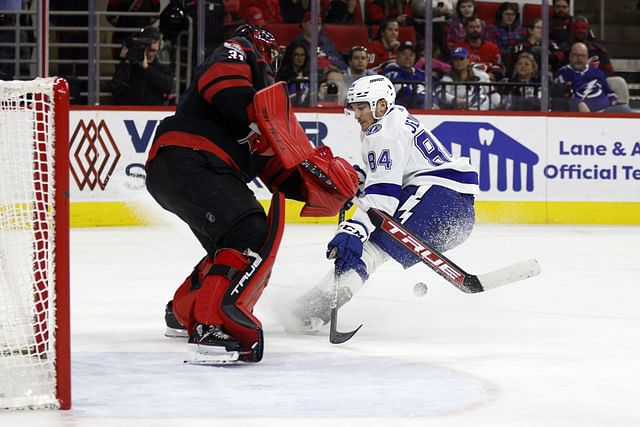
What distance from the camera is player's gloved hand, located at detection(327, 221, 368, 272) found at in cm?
430

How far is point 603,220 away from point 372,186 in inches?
200

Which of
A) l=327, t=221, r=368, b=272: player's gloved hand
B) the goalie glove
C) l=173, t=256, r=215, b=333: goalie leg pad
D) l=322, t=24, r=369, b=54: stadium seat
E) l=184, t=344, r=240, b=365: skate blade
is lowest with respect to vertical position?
l=184, t=344, r=240, b=365: skate blade

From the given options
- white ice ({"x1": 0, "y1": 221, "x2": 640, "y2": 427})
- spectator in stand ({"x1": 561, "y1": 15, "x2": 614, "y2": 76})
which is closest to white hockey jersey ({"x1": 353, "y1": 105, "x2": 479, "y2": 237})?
white ice ({"x1": 0, "y1": 221, "x2": 640, "y2": 427})

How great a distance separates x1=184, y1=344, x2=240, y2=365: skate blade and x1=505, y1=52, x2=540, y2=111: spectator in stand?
590 centimetres

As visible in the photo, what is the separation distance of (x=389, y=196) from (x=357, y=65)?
4.82m

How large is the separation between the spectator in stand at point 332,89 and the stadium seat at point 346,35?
0.21m

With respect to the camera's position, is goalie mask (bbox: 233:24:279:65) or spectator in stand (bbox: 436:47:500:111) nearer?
goalie mask (bbox: 233:24:279:65)

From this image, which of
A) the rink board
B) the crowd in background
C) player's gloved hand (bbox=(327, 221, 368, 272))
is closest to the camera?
player's gloved hand (bbox=(327, 221, 368, 272))

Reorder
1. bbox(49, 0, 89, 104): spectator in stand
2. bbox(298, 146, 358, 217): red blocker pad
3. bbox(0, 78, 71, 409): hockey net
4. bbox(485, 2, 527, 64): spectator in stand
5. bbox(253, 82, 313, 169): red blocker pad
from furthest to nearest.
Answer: bbox(485, 2, 527, 64): spectator in stand
bbox(49, 0, 89, 104): spectator in stand
bbox(298, 146, 358, 217): red blocker pad
bbox(253, 82, 313, 169): red blocker pad
bbox(0, 78, 71, 409): hockey net

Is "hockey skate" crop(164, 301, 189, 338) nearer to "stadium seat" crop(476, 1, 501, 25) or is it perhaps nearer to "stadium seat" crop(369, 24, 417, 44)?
"stadium seat" crop(369, 24, 417, 44)

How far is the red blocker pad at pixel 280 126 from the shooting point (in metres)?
3.69

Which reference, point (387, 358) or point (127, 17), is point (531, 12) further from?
point (387, 358)

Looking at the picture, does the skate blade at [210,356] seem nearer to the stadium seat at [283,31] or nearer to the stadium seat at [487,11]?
the stadium seat at [283,31]

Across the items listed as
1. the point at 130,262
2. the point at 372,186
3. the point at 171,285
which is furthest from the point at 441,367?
the point at 130,262
